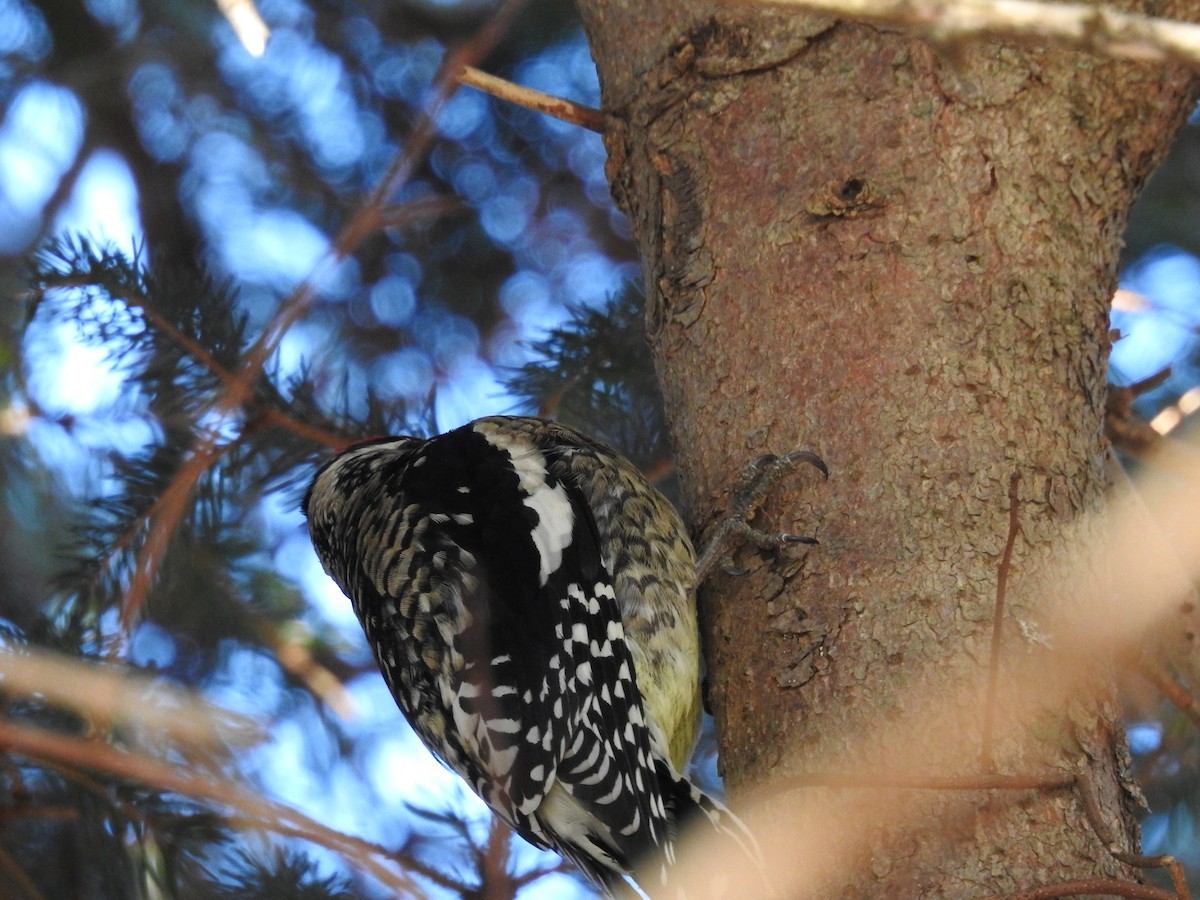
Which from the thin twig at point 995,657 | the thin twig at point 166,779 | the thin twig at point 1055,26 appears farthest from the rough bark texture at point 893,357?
the thin twig at point 1055,26

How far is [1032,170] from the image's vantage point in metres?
1.77

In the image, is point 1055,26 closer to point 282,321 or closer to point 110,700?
point 110,700

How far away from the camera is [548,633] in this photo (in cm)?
191

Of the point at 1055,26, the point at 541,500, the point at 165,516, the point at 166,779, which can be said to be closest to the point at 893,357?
the point at 541,500

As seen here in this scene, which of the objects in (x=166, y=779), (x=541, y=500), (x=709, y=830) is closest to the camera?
(x=166, y=779)

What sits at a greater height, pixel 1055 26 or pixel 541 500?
pixel 541 500

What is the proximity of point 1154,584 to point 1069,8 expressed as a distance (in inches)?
52.1

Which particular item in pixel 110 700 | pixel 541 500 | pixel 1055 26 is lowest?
pixel 110 700

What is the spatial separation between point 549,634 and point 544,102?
3.01 feet

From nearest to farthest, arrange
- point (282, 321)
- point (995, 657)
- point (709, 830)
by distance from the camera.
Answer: point (995, 657) < point (709, 830) < point (282, 321)

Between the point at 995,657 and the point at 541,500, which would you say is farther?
the point at 541,500

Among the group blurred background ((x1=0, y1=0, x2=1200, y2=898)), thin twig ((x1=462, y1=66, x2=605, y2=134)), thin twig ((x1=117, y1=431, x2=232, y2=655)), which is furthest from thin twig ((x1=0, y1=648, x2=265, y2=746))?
thin twig ((x1=462, y1=66, x2=605, y2=134))

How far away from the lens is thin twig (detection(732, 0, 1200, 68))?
82cm

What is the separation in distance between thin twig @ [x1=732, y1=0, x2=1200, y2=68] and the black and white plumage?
1.13 metres
